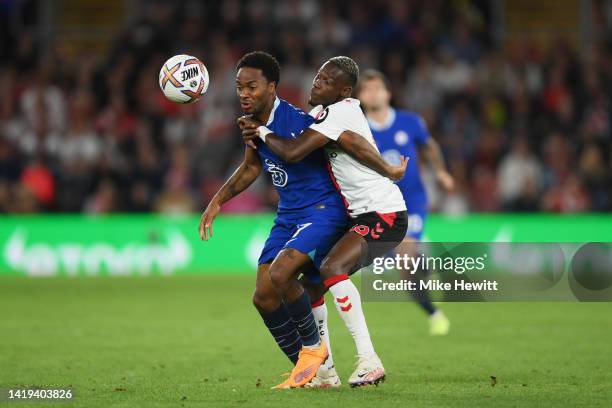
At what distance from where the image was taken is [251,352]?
31.3 feet

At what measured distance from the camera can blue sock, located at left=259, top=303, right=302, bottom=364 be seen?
7551mm

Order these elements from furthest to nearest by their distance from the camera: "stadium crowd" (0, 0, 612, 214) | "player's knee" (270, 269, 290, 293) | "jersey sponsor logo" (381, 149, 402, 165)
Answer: "stadium crowd" (0, 0, 612, 214), "jersey sponsor logo" (381, 149, 402, 165), "player's knee" (270, 269, 290, 293)

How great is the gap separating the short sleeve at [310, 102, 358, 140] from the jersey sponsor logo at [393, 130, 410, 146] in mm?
3915

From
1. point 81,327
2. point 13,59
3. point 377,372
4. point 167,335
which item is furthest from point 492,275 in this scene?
point 13,59

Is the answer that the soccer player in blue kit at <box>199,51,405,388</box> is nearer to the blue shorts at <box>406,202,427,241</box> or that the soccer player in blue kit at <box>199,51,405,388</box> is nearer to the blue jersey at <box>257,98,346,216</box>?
the blue jersey at <box>257,98,346,216</box>

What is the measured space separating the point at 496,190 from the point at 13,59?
32.1 feet

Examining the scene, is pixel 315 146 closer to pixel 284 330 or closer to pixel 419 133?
pixel 284 330

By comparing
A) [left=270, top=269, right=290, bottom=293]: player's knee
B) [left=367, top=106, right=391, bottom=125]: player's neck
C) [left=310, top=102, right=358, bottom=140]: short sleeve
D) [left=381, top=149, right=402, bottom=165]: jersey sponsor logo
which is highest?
[left=367, top=106, right=391, bottom=125]: player's neck

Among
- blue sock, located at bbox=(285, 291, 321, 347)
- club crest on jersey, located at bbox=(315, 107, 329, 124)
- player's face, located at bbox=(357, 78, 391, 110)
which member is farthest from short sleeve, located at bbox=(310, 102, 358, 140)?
player's face, located at bbox=(357, 78, 391, 110)

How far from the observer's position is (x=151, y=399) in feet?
22.6

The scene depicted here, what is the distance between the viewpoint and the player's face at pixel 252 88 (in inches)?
296

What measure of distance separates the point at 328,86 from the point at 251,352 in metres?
2.92

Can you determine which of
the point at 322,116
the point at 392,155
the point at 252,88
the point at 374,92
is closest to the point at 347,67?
the point at 322,116

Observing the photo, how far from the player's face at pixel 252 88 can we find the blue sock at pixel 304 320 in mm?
1369
